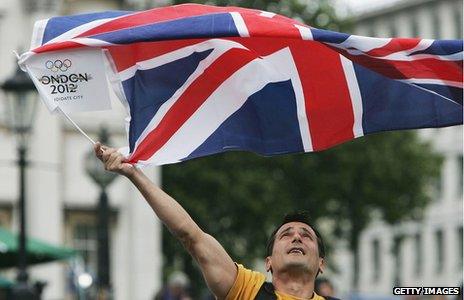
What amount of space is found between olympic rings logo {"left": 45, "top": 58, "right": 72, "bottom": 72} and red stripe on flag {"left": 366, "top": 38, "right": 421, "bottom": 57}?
155cm

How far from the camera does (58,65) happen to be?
10695 millimetres

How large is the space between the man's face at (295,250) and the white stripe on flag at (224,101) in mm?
976

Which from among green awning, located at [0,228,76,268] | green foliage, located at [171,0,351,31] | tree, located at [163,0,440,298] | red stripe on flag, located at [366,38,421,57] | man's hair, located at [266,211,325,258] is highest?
green foliage, located at [171,0,351,31]

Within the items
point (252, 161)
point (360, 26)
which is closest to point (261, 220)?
point (252, 161)

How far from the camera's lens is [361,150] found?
212 feet

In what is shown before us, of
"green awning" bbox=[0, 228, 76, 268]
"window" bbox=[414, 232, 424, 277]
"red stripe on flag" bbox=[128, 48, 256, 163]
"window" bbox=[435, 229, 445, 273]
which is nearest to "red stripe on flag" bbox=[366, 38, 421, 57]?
"red stripe on flag" bbox=[128, 48, 256, 163]

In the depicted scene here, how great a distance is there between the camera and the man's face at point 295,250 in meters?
9.75

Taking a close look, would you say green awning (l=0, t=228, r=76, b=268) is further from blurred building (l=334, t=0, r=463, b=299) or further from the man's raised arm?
blurred building (l=334, t=0, r=463, b=299)

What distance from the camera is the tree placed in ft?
193

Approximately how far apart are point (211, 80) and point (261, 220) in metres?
48.6

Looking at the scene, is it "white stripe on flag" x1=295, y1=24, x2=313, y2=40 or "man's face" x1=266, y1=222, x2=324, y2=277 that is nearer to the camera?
"man's face" x1=266, y1=222, x2=324, y2=277

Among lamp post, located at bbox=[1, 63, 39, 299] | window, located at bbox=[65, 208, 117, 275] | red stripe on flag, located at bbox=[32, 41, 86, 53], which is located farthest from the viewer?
window, located at bbox=[65, 208, 117, 275]

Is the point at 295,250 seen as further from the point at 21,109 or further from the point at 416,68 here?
the point at 21,109

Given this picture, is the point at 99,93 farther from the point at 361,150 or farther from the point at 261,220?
the point at 361,150
